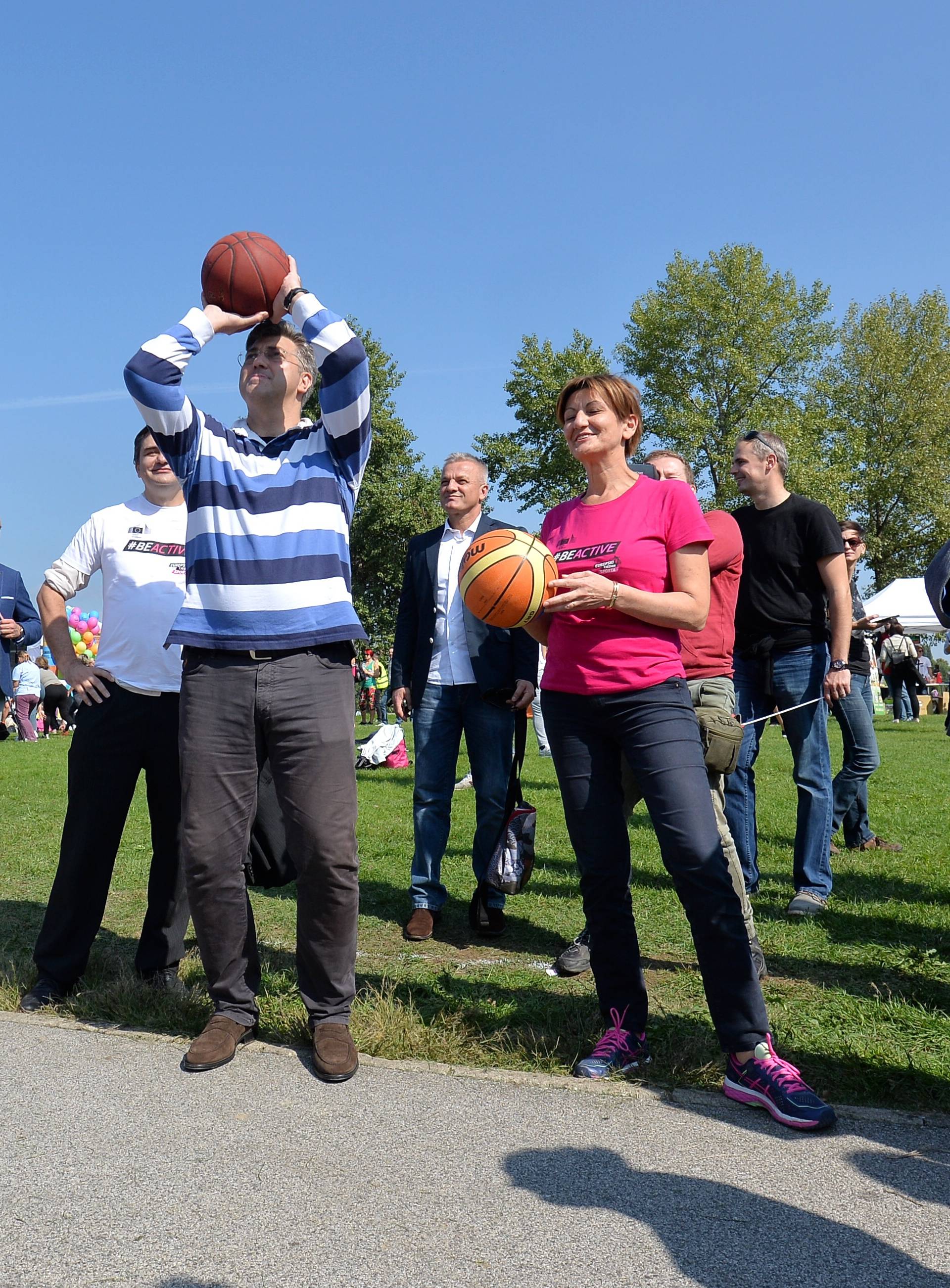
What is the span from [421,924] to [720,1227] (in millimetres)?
3330

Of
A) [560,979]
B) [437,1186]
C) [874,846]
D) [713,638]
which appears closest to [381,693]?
[874,846]

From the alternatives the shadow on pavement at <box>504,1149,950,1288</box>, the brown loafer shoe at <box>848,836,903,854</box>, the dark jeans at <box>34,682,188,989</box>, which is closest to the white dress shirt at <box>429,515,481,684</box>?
the dark jeans at <box>34,682,188,989</box>

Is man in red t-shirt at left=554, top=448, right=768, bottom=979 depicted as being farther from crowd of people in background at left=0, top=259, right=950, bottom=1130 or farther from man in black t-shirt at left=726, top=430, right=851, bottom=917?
man in black t-shirt at left=726, top=430, right=851, bottom=917

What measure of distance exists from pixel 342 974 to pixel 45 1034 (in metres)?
1.18

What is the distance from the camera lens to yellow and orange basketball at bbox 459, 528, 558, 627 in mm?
3893

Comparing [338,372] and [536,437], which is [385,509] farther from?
[338,372]

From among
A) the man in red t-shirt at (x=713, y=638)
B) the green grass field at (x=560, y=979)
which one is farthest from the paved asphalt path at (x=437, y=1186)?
the man in red t-shirt at (x=713, y=638)

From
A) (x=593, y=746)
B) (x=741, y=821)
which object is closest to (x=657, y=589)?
(x=593, y=746)

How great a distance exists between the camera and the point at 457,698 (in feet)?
20.1

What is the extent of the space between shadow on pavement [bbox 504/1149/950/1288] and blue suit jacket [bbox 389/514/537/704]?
302cm

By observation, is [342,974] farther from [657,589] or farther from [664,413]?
[664,413]

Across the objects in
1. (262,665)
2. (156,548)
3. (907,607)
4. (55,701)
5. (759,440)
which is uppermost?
(907,607)

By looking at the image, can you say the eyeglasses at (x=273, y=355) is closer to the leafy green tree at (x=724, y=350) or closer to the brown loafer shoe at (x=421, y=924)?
the brown loafer shoe at (x=421, y=924)

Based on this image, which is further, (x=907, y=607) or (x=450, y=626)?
(x=907, y=607)
